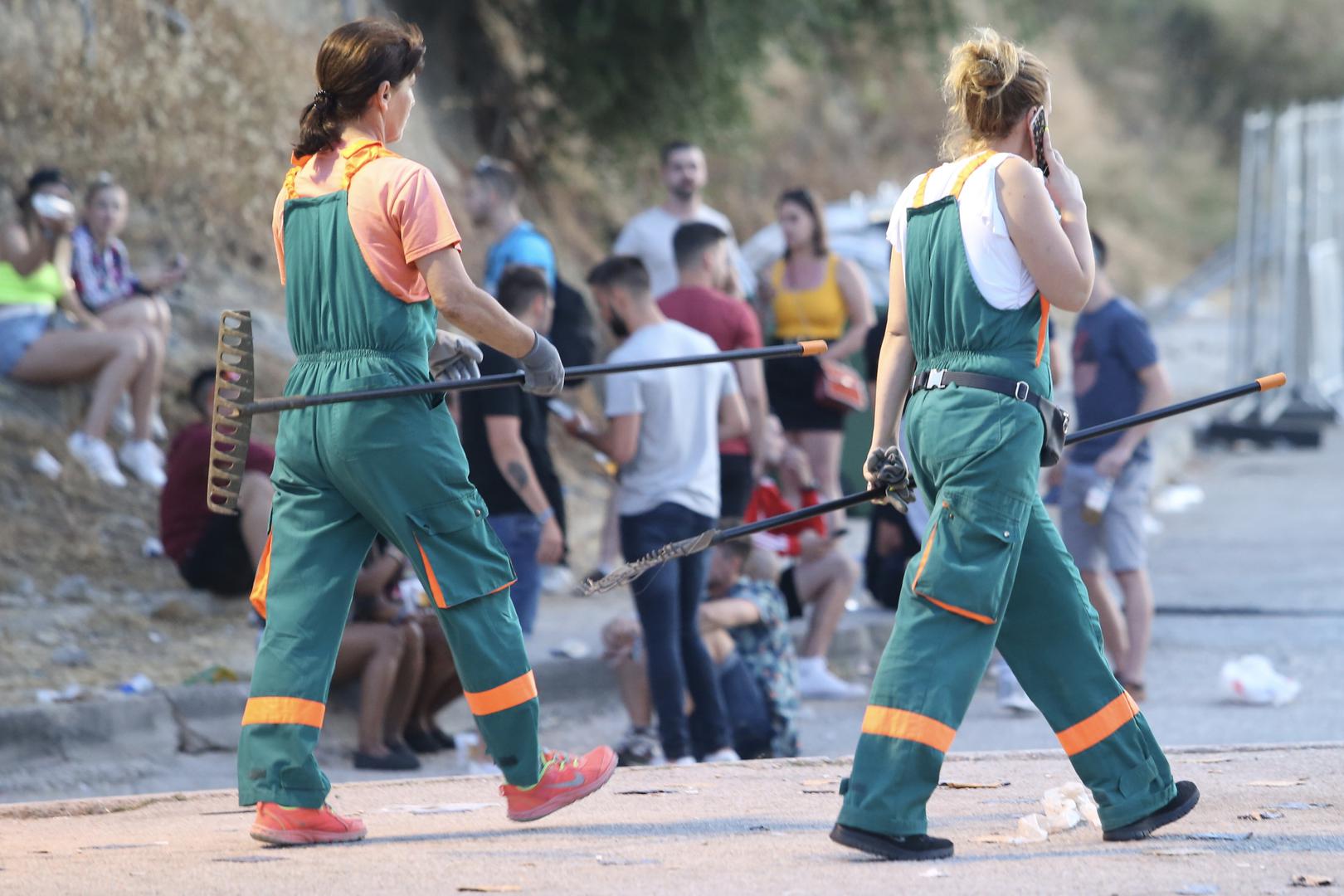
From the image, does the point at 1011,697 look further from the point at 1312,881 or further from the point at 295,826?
the point at 295,826

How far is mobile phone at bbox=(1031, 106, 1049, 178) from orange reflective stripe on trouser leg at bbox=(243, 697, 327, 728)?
79.3 inches

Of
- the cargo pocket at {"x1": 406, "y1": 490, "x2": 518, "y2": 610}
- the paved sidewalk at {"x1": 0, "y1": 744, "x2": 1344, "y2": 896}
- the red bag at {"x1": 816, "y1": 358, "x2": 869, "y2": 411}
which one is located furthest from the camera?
the red bag at {"x1": 816, "y1": 358, "x2": 869, "y2": 411}

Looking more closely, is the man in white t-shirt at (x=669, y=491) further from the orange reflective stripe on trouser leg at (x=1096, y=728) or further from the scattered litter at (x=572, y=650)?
the orange reflective stripe on trouser leg at (x=1096, y=728)

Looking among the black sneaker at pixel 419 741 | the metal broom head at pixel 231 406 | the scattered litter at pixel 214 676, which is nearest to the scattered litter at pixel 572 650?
the black sneaker at pixel 419 741

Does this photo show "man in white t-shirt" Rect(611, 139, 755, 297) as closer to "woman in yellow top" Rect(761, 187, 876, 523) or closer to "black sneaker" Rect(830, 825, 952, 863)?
"woman in yellow top" Rect(761, 187, 876, 523)

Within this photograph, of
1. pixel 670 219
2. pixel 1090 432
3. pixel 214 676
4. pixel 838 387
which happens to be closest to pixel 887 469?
pixel 1090 432

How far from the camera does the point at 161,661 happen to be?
7539 mm

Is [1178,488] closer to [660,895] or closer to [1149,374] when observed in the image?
[1149,374]

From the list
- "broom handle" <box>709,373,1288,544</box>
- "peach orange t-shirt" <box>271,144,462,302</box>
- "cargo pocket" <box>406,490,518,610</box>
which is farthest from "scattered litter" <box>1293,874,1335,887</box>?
"peach orange t-shirt" <box>271,144,462,302</box>

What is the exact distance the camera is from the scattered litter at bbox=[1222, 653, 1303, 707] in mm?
7594

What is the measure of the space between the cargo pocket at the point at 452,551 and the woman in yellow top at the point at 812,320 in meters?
4.74

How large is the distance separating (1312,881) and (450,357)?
7.38 feet

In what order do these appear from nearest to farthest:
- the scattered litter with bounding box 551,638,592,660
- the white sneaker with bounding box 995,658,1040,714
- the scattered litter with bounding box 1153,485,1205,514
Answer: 1. the white sneaker with bounding box 995,658,1040,714
2. the scattered litter with bounding box 551,638,592,660
3. the scattered litter with bounding box 1153,485,1205,514

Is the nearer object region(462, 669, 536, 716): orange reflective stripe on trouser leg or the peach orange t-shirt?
the peach orange t-shirt
